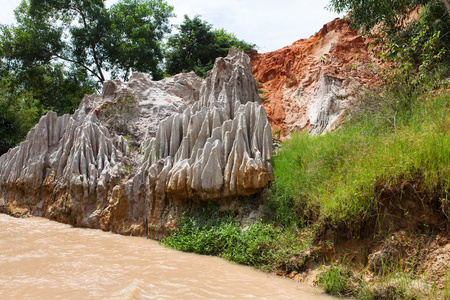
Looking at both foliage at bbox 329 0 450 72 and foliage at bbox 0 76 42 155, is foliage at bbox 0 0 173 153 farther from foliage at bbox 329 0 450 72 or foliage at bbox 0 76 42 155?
foliage at bbox 329 0 450 72

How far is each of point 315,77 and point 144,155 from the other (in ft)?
30.8

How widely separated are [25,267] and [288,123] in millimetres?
11356

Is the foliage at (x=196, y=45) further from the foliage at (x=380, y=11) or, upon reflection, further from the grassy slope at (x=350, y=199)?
the grassy slope at (x=350, y=199)

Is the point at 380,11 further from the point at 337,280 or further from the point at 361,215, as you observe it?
the point at 337,280

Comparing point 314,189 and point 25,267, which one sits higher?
point 314,189

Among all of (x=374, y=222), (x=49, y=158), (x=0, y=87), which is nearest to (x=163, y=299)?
(x=374, y=222)

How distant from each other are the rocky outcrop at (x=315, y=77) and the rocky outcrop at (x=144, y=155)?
4.61 meters

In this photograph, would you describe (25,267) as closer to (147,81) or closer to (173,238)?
(173,238)

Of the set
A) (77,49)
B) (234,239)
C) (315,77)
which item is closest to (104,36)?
(77,49)

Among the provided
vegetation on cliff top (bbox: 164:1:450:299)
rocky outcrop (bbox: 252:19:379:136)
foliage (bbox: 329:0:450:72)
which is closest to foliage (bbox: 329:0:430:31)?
foliage (bbox: 329:0:450:72)

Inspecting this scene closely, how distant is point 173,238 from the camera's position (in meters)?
5.82

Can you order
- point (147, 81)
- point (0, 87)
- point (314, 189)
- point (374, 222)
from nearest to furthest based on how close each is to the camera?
1. point (374, 222)
2. point (314, 189)
3. point (147, 81)
4. point (0, 87)

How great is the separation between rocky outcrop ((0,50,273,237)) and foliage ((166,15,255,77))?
5504mm

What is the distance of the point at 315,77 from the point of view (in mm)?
13867
